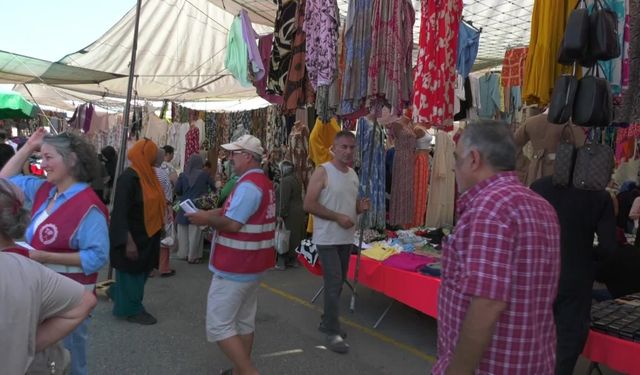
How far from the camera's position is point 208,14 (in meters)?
9.61

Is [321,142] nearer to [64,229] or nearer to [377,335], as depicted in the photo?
[377,335]

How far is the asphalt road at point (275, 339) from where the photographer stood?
3982 millimetres

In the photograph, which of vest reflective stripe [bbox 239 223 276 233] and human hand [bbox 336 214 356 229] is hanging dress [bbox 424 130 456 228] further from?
vest reflective stripe [bbox 239 223 276 233]

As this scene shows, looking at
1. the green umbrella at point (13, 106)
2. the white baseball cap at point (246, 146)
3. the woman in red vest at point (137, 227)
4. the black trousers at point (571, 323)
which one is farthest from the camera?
the green umbrella at point (13, 106)

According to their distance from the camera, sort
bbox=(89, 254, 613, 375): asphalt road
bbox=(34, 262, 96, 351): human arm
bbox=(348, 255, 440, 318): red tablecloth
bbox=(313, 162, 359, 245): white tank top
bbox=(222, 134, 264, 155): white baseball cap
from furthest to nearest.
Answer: bbox=(313, 162, 359, 245): white tank top → bbox=(348, 255, 440, 318): red tablecloth → bbox=(89, 254, 613, 375): asphalt road → bbox=(222, 134, 264, 155): white baseball cap → bbox=(34, 262, 96, 351): human arm

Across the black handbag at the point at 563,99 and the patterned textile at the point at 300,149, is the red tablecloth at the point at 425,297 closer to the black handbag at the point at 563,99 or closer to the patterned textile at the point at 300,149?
the black handbag at the point at 563,99

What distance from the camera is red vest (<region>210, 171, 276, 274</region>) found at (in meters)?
3.26

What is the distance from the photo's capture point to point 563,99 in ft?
9.35

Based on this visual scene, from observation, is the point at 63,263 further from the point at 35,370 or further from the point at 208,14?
the point at 208,14

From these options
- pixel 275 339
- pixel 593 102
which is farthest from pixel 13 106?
pixel 593 102

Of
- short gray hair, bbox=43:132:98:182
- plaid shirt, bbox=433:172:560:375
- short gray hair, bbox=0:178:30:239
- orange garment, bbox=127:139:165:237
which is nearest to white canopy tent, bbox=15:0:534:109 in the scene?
orange garment, bbox=127:139:165:237

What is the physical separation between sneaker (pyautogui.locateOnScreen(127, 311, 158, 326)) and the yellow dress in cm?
403

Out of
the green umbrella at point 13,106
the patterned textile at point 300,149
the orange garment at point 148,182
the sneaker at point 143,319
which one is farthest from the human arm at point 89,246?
the green umbrella at point 13,106

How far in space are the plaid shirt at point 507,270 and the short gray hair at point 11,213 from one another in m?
1.55
